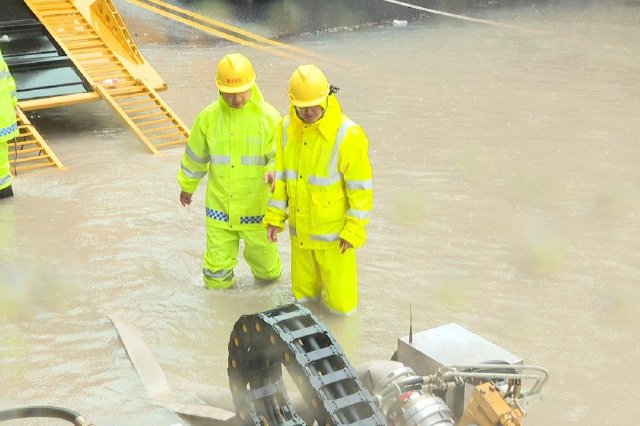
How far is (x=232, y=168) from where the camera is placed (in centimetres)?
625

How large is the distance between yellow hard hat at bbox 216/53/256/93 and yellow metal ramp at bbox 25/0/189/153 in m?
4.30

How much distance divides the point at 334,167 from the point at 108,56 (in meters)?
6.61

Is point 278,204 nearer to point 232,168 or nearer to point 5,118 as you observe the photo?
point 232,168

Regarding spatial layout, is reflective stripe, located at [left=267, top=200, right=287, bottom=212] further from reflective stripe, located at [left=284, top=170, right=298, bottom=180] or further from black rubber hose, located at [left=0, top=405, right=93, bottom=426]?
black rubber hose, located at [left=0, top=405, right=93, bottom=426]

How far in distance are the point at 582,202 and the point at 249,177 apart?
3.71 m

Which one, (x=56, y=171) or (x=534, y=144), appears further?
(x=534, y=144)

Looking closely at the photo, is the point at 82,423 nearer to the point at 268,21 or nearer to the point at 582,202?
the point at 582,202

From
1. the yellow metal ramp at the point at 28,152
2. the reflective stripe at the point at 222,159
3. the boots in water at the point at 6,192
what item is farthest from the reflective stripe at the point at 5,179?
the reflective stripe at the point at 222,159

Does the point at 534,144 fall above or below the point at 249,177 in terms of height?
below

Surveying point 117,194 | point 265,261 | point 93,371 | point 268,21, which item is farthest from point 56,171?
point 268,21

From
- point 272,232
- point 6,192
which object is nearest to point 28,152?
point 6,192

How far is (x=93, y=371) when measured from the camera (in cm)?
555

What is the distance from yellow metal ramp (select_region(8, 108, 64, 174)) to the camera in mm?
9461

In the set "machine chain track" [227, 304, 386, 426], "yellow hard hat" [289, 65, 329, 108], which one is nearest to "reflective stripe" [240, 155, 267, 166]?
"yellow hard hat" [289, 65, 329, 108]
